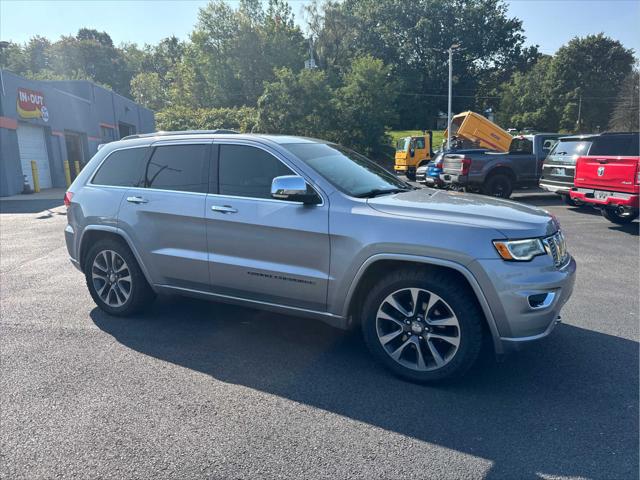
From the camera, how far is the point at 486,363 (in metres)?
3.88

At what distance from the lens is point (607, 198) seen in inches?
356

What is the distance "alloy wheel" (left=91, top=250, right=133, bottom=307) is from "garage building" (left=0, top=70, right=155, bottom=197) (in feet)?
58.7

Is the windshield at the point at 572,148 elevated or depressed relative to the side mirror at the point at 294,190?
elevated

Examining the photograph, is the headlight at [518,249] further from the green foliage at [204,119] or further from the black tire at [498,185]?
the green foliage at [204,119]

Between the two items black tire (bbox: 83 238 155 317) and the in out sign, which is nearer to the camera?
black tire (bbox: 83 238 155 317)

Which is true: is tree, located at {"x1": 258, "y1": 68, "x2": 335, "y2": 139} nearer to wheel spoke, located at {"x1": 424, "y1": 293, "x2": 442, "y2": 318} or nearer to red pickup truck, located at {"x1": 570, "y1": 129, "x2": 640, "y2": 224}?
red pickup truck, located at {"x1": 570, "y1": 129, "x2": 640, "y2": 224}

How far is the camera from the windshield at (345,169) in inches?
157

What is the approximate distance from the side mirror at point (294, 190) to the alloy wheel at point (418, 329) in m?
0.97

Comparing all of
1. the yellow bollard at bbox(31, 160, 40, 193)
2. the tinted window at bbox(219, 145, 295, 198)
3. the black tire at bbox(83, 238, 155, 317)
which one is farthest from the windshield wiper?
the yellow bollard at bbox(31, 160, 40, 193)

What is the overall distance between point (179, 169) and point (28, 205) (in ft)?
46.6

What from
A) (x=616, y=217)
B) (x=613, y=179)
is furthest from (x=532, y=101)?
(x=613, y=179)

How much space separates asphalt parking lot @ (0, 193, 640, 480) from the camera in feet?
8.83

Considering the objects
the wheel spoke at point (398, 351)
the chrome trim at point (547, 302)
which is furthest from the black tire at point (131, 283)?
the chrome trim at point (547, 302)

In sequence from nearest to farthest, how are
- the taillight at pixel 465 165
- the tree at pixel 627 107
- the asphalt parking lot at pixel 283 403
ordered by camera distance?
the asphalt parking lot at pixel 283 403 → the taillight at pixel 465 165 → the tree at pixel 627 107
